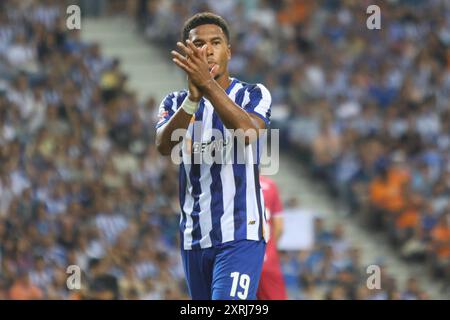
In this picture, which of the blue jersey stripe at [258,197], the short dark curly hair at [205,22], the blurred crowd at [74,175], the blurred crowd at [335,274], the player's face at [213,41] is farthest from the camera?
the blurred crowd at [335,274]

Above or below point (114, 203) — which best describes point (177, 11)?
above

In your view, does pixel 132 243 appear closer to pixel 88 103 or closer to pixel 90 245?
pixel 90 245

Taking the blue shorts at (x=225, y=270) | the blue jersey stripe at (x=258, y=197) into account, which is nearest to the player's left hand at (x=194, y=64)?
the blue jersey stripe at (x=258, y=197)

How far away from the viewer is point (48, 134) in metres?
16.9

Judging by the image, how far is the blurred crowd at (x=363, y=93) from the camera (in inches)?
696

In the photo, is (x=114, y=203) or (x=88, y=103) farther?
(x=88, y=103)

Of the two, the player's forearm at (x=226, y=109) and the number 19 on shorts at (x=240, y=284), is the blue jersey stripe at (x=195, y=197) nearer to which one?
the number 19 on shorts at (x=240, y=284)

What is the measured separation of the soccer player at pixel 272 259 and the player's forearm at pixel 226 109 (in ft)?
9.25

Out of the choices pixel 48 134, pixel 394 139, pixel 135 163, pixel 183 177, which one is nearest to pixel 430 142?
pixel 394 139

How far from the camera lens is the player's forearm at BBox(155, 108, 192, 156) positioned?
293 inches

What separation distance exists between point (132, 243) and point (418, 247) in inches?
165

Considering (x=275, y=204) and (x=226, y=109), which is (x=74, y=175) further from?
(x=226, y=109)

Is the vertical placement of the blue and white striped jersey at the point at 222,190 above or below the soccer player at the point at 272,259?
above
